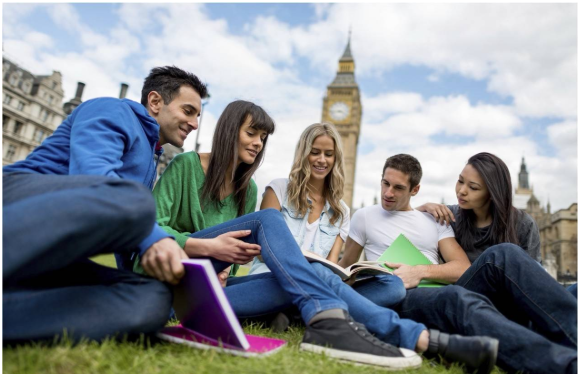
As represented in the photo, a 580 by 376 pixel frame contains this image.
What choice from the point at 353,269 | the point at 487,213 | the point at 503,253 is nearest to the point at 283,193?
the point at 353,269

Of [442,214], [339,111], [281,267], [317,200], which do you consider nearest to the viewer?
[281,267]

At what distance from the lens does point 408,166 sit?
3.21 meters

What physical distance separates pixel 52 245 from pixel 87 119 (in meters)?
0.83

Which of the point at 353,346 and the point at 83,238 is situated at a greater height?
the point at 83,238

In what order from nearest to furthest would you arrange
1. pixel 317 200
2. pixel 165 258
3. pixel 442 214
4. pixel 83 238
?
pixel 83 238 < pixel 165 258 < pixel 442 214 < pixel 317 200

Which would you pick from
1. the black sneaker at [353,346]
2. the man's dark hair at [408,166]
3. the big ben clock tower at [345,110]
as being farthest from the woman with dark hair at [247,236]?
the big ben clock tower at [345,110]

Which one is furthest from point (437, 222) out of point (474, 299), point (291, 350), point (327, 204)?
point (291, 350)

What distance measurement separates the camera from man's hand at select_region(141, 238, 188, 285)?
1.53m

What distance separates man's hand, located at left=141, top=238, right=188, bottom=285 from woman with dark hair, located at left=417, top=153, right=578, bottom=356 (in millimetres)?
1620

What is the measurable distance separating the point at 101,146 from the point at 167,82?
3.24 ft

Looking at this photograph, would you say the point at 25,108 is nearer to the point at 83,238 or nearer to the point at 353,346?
the point at 83,238

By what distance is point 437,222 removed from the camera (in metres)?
3.13

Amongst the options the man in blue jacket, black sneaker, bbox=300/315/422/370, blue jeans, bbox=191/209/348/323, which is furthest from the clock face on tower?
black sneaker, bbox=300/315/422/370

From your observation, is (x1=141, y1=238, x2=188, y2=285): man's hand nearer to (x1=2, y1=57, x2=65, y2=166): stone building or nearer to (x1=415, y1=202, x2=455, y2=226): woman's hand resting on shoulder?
(x1=415, y1=202, x2=455, y2=226): woman's hand resting on shoulder
